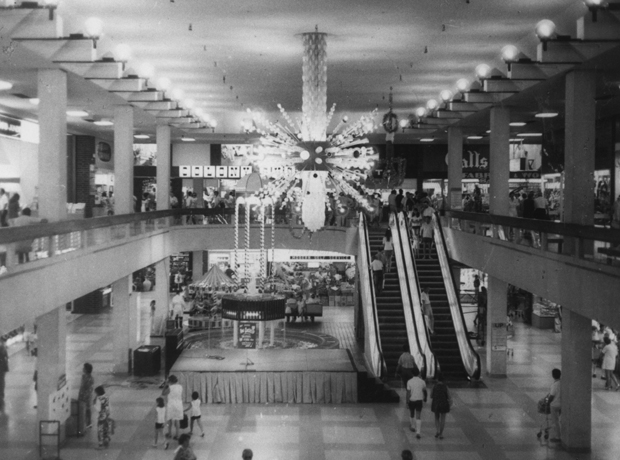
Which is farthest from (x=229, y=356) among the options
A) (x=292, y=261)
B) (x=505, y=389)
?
(x=292, y=261)

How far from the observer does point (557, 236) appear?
48.7 ft

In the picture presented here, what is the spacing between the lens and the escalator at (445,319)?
21.1 m

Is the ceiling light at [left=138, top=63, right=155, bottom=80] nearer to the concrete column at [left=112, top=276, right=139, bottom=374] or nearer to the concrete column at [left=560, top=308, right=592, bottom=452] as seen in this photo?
the concrete column at [left=112, top=276, right=139, bottom=374]

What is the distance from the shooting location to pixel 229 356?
2061cm

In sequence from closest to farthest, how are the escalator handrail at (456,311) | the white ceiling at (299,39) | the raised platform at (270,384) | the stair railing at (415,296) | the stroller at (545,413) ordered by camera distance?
the white ceiling at (299,39) < the stroller at (545,413) < the raised platform at (270,384) < the stair railing at (415,296) < the escalator handrail at (456,311)

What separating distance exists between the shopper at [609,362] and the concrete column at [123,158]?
13.2 meters

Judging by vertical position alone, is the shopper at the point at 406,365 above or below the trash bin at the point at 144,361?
above

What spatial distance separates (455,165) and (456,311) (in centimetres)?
803

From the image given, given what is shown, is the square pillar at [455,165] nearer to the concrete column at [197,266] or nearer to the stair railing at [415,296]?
the stair railing at [415,296]

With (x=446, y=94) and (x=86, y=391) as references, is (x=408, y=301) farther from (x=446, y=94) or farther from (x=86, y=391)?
(x=86, y=391)

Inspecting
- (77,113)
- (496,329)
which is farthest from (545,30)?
(77,113)

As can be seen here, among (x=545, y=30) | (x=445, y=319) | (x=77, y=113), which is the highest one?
(x=77, y=113)

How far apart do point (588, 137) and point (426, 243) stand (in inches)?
399

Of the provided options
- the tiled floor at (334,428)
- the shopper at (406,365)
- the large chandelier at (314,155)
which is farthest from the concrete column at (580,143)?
the shopper at (406,365)
